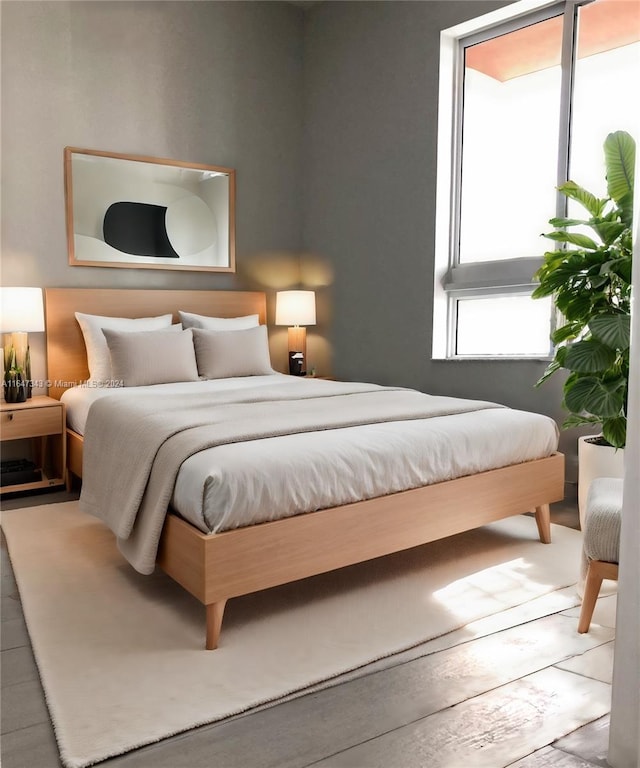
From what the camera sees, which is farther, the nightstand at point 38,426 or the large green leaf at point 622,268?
the nightstand at point 38,426

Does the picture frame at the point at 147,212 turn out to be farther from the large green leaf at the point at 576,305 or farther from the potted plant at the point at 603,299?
the large green leaf at the point at 576,305

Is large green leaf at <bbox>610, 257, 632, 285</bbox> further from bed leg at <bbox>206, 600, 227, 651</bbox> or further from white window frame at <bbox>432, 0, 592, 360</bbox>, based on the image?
bed leg at <bbox>206, 600, 227, 651</bbox>

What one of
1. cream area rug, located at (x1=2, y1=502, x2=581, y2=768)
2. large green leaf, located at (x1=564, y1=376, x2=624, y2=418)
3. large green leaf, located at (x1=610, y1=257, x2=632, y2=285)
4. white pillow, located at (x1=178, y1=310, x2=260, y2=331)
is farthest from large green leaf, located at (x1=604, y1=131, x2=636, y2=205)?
white pillow, located at (x1=178, y1=310, x2=260, y2=331)

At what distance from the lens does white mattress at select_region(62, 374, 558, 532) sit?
6.97 feet

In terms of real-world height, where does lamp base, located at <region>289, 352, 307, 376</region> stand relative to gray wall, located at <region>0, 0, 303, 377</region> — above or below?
below

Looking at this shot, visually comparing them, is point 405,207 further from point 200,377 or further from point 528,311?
point 200,377

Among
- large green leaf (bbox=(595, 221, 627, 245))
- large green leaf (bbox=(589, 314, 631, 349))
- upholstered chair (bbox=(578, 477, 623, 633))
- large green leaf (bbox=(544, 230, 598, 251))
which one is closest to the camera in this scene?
upholstered chair (bbox=(578, 477, 623, 633))

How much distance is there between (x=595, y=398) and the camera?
2719mm

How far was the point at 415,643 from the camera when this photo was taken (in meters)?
2.13

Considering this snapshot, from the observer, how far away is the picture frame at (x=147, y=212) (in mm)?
4371

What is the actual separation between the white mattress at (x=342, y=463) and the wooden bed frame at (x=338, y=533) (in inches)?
1.7

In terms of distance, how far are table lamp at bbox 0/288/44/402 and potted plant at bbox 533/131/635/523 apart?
275 cm

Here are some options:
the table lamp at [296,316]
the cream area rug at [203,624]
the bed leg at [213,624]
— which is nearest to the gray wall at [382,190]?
the table lamp at [296,316]

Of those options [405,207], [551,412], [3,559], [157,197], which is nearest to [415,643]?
[3,559]
